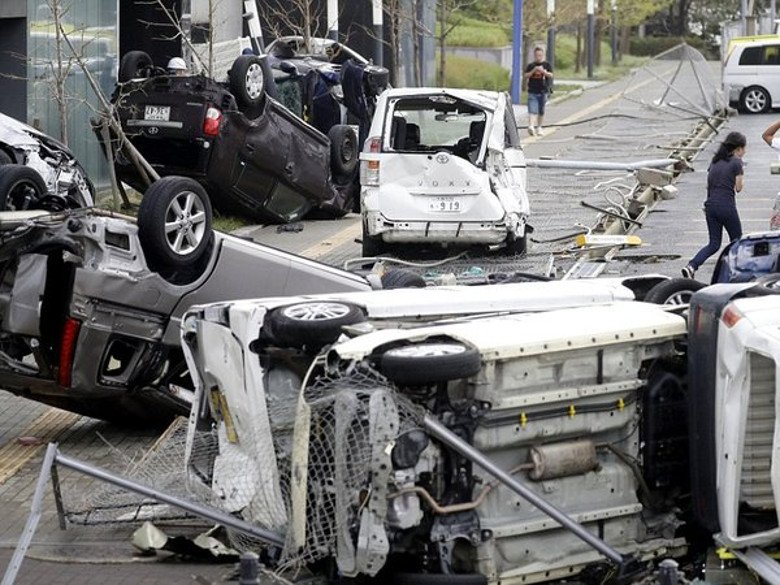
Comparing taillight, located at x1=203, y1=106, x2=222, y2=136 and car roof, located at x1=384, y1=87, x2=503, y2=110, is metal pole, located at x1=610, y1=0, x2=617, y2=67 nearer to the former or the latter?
taillight, located at x1=203, y1=106, x2=222, y2=136

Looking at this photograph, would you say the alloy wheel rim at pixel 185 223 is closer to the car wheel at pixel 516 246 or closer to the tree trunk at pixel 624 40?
the car wheel at pixel 516 246

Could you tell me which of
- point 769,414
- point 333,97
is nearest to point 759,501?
point 769,414

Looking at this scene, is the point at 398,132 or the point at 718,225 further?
the point at 398,132

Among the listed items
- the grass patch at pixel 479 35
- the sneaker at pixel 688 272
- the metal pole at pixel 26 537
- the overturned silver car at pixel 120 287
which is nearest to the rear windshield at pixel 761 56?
the grass patch at pixel 479 35

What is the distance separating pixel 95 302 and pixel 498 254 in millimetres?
9456

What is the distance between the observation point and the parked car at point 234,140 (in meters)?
20.7

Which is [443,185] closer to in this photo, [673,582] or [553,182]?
[553,182]

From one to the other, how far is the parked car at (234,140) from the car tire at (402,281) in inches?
361

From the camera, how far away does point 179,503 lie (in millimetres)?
8453

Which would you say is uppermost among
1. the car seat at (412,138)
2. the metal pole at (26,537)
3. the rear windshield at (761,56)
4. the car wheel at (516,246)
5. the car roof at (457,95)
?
the rear windshield at (761,56)

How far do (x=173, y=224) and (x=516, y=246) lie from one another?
8.75 m

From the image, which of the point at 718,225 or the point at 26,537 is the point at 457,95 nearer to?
the point at 718,225

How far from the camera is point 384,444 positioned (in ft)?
26.2

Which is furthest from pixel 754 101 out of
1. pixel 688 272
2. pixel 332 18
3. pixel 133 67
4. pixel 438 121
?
pixel 688 272
